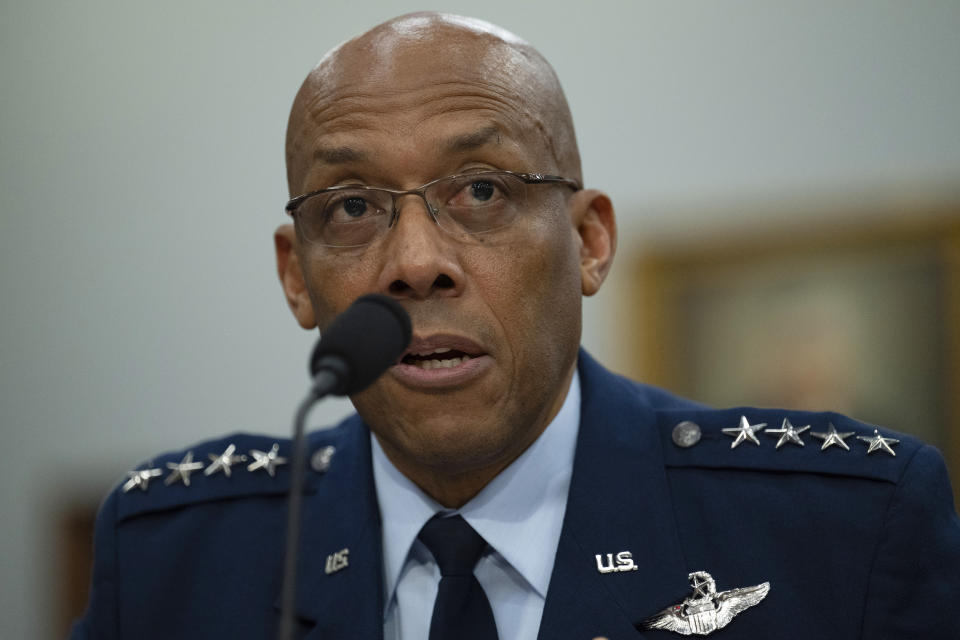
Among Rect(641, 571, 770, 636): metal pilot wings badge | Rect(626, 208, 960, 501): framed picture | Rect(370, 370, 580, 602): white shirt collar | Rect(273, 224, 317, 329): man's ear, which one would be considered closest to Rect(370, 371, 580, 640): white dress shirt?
Rect(370, 370, 580, 602): white shirt collar

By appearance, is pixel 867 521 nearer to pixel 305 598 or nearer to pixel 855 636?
pixel 855 636

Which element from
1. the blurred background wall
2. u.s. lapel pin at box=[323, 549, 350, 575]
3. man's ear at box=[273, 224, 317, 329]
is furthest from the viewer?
the blurred background wall

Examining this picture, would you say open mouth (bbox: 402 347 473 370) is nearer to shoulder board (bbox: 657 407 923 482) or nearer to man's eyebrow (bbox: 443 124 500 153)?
man's eyebrow (bbox: 443 124 500 153)

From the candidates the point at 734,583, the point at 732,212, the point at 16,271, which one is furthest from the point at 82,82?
the point at 734,583

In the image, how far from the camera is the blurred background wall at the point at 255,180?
3.62m

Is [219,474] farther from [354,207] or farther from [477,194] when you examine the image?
[477,194]

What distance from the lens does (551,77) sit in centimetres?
199

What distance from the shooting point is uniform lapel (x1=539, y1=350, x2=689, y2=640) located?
1.73 m

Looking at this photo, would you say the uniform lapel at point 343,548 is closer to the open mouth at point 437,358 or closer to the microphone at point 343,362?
the open mouth at point 437,358

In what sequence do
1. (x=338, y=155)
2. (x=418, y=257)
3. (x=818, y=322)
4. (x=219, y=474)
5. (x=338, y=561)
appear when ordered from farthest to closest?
(x=818, y=322) < (x=219, y=474) < (x=338, y=561) < (x=338, y=155) < (x=418, y=257)

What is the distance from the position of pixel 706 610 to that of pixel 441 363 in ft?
1.82

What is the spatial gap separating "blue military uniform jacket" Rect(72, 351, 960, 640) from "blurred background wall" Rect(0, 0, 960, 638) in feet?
5.19

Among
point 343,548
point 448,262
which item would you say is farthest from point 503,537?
point 448,262

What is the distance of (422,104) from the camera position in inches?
69.7
